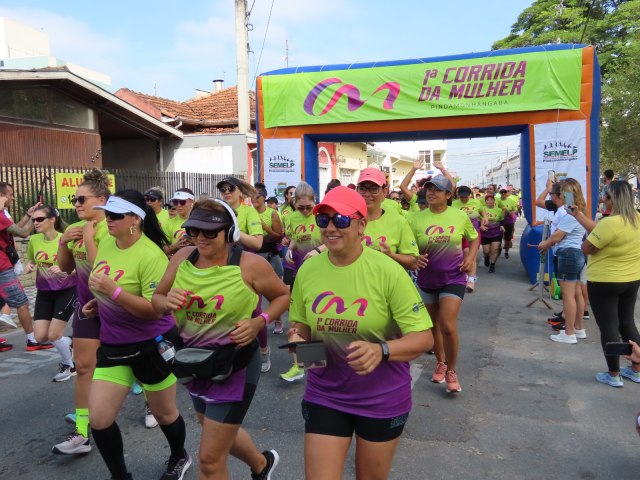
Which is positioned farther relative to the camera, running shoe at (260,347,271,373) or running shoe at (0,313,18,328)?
running shoe at (0,313,18,328)

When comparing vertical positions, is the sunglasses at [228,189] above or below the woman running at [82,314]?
above

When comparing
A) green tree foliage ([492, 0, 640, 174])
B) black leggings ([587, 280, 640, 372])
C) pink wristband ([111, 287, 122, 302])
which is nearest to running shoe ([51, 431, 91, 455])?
pink wristband ([111, 287, 122, 302])

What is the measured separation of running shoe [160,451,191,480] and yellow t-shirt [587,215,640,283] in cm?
393

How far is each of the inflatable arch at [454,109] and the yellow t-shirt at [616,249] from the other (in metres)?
4.86

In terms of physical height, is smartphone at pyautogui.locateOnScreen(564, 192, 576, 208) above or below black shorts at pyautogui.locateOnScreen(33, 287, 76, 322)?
above

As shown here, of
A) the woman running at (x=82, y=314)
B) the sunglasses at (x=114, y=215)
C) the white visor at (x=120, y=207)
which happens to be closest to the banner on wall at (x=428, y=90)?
the woman running at (x=82, y=314)

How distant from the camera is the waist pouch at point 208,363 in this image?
2.43m

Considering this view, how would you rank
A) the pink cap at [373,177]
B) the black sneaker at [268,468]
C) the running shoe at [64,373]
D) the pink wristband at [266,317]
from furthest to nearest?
1. the running shoe at [64,373]
2. the pink cap at [373,177]
3. the black sneaker at [268,468]
4. the pink wristband at [266,317]

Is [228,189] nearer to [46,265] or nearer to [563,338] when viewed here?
[46,265]

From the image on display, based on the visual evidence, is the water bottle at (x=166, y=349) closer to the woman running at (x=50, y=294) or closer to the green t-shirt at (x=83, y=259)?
the green t-shirt at (x=83, y=259)

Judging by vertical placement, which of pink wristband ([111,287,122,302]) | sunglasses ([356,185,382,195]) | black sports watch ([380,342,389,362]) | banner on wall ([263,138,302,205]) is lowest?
black sports watch ([380,342,389,362])

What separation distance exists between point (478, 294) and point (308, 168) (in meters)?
4.55

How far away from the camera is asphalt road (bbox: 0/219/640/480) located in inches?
138

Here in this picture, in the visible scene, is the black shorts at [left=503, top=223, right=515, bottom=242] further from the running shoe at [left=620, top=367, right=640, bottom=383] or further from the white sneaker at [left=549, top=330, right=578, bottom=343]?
the running shoe at [left=620, top=367, right=640, bottom=383]
